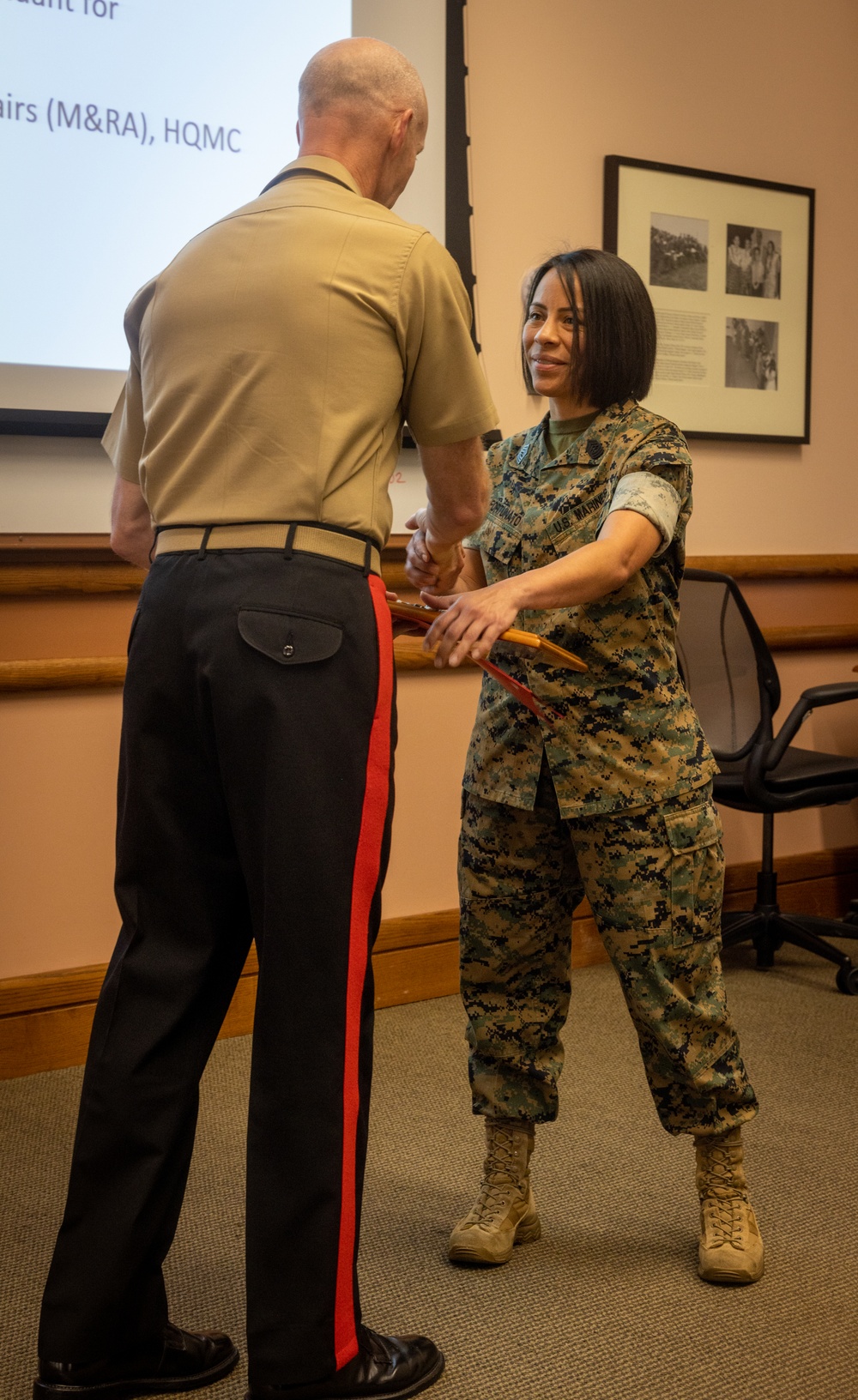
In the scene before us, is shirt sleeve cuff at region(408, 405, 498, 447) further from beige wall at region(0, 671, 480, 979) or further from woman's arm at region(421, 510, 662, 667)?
beige wall at region(0, 671, 480, 979)

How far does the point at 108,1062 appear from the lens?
4.61ft

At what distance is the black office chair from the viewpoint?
319 cm

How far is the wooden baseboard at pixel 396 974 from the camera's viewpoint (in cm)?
258

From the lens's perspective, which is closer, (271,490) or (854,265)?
(271,490)

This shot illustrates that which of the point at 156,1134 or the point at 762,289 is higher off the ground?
the point at 762,289

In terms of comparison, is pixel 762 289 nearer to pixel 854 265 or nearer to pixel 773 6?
pixel 854 265

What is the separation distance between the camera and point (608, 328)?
5.74ft

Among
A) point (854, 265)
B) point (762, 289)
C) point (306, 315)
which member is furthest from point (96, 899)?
point (854, 265)

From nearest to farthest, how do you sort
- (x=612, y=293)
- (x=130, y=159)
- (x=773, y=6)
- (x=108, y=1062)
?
(x=108, y=1062) < (x=612, y=293) < (x=130, y=159) < (x=773, y=6)

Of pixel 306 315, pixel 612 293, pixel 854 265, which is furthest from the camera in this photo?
pixel 854 265

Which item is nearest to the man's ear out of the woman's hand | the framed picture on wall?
the woman's hand

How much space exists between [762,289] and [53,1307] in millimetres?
3152

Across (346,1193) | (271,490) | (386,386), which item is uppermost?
(386,386)

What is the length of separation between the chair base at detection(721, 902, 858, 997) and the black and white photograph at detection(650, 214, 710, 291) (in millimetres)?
1688
